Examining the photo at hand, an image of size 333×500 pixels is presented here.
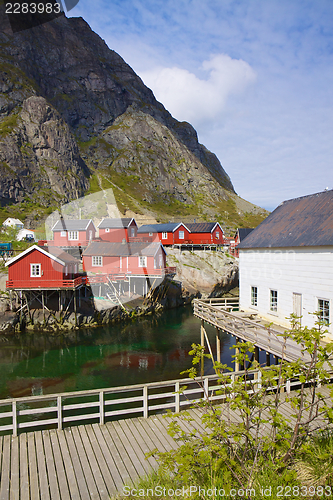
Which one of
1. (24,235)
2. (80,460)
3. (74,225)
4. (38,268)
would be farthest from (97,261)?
(80,460)

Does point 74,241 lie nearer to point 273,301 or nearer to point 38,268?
point 38,268

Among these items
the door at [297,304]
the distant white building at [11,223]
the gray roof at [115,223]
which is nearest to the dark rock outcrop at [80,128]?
the distant white building at [11,223]

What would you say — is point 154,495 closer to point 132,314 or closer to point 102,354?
point 102,354

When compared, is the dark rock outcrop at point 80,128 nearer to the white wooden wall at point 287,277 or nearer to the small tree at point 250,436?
the white wooden wall at point 287,277

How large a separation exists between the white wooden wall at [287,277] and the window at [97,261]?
24.5m

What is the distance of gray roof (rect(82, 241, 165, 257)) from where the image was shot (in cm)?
4025

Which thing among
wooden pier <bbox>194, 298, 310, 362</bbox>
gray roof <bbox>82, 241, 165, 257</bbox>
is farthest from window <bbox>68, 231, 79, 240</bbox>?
wooden pier <bbox>194, 298, 310, 362</bbox>

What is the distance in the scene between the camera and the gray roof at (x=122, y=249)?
132 feet

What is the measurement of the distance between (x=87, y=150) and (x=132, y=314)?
123307mm

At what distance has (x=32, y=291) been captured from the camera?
32469 millimetres


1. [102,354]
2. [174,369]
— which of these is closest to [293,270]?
[174,369]

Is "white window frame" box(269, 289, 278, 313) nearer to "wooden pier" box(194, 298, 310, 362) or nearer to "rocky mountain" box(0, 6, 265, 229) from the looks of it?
"wooden pier" box(194, 298, 310, 362)

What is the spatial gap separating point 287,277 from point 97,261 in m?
29.4

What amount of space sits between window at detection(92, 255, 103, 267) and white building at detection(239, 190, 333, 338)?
80.5ft
